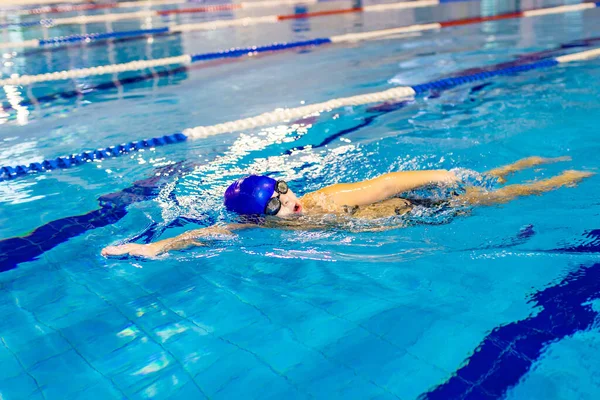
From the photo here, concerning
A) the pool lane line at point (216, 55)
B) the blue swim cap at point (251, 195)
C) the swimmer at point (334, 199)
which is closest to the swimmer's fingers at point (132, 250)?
the swimmer at point (334, 199)

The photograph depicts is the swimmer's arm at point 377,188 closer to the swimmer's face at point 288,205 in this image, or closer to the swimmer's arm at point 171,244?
the swimmer's face at point 288,205

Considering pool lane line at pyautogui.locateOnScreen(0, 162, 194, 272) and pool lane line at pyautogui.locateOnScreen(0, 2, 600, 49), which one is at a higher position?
pool lane line at pyautogui.locateOnScreen(0, 2, 600, 49)

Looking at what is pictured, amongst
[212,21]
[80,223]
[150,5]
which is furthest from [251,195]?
[150,5]

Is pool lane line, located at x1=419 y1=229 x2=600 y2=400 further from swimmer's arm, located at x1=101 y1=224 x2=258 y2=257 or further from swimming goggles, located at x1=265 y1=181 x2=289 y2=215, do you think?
swimmer's arm, located at x1=101 y1=224 x2=258 y2=257

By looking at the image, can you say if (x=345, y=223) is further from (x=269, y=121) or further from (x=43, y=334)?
(x=269, y=121)

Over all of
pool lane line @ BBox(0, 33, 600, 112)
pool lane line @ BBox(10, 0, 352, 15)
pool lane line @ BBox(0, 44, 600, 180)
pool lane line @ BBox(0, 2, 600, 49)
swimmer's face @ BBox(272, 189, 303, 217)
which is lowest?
swimmer's face @ BBox(272, 189, 303, 217)

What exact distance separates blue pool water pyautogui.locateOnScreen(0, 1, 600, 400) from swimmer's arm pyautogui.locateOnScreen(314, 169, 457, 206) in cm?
22

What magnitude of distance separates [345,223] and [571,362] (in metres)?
1.32

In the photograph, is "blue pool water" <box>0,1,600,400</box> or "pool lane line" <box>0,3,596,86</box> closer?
"blue pool water" <box>0,1,600,400</box>

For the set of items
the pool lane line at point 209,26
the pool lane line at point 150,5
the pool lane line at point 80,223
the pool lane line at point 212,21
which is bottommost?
the pool lane line at point 80,223

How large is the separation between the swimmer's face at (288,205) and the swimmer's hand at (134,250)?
58 cm

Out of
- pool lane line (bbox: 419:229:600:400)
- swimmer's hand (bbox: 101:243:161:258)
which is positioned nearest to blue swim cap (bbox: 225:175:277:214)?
swimmer's hand (bbox: 101:243:161:258)

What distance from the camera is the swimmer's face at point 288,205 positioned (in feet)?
9.92

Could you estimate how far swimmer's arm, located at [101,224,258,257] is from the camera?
9.37 ft
